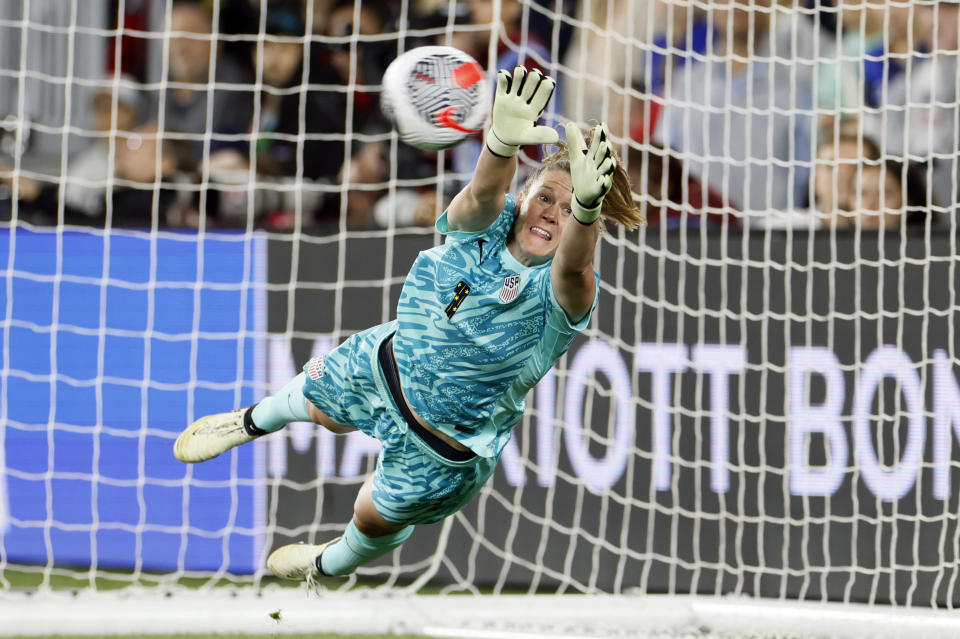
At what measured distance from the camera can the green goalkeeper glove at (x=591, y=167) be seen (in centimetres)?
310

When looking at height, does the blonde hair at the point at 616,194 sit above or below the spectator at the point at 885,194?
above

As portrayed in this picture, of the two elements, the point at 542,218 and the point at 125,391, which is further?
the point at 125,391

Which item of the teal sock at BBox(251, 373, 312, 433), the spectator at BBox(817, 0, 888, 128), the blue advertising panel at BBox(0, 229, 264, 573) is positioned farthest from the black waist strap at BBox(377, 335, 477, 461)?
the spectator at BBox(817, 0, 888, 128)

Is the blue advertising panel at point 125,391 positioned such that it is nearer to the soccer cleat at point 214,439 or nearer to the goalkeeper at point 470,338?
the soccer cleat at point 214,439

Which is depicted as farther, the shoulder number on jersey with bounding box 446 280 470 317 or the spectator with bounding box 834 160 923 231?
the spectator with bounding box 834 160 923 231

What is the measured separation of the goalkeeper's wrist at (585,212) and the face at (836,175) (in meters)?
3.35

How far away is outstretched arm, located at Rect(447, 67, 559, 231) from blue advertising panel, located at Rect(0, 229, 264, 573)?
2.75 m

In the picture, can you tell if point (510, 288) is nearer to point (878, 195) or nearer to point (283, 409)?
point (283, 409)

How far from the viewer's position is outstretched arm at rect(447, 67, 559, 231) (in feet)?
10.6

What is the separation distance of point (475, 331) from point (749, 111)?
10.0 ft

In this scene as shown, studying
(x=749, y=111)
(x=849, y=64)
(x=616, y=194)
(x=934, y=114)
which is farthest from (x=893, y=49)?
(x=616, y=194)

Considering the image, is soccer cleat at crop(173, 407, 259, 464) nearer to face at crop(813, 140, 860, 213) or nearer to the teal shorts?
the teal shorts

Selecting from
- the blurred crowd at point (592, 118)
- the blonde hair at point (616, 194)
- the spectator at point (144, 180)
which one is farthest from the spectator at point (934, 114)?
the spectator at point (144, 180)

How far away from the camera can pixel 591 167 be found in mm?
3111
